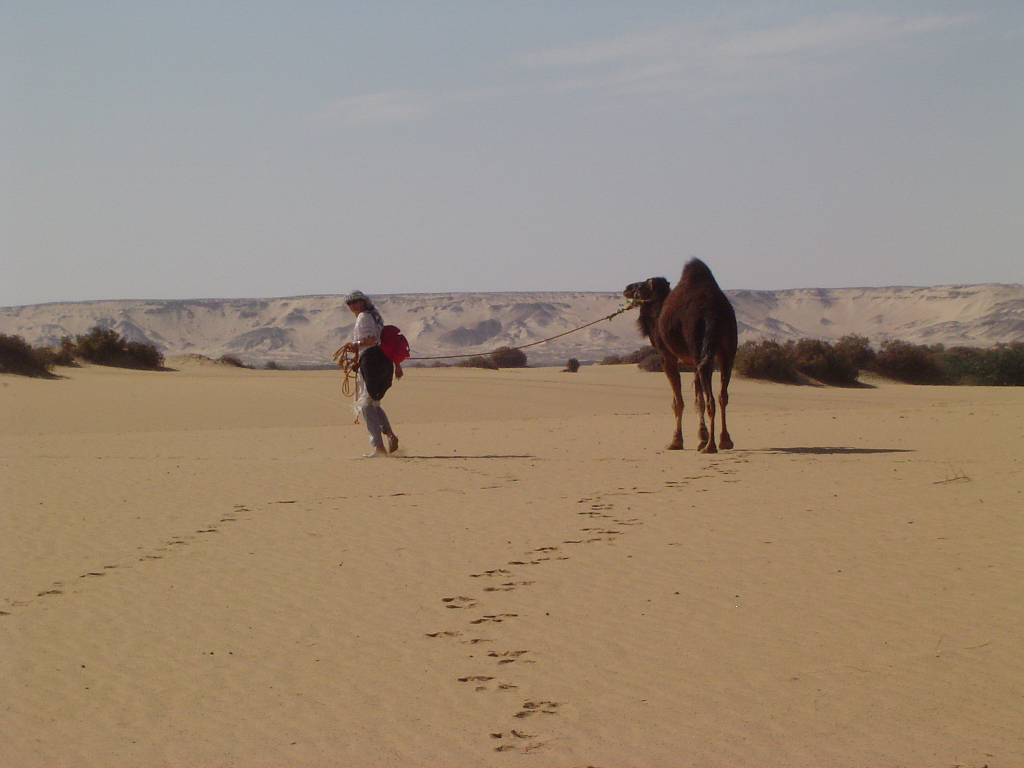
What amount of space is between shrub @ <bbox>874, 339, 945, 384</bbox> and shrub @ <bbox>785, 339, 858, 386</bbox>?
2289mm

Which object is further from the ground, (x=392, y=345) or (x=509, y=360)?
(x=392, y=345)

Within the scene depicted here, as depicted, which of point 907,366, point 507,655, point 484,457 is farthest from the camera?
point 907,366

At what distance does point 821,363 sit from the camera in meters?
30.0

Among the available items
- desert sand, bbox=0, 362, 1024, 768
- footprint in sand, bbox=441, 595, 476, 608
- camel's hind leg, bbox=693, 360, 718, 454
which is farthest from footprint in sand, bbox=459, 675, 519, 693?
camel's hind leg, bbox=693, 360, 718, 454

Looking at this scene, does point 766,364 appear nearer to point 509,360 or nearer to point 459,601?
point 509,360

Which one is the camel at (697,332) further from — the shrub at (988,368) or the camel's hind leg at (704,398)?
the shrub at (988,368)

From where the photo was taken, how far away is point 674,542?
297 inches

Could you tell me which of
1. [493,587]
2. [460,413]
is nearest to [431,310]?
[460,413]

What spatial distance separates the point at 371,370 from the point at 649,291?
14.0 feet

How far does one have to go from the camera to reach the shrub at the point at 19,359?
83.1ft

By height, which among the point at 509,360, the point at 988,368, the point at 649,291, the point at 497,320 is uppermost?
the point at 497,320

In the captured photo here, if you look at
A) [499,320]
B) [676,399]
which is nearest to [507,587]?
[676,399]

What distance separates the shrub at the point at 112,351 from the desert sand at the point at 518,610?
20.8 metres

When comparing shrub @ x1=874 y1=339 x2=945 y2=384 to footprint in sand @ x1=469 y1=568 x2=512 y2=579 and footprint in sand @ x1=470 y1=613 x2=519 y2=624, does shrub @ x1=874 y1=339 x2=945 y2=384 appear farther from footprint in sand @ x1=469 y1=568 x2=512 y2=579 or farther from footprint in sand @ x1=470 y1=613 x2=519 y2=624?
footprint in sand @ x1=470 y1=613 x2=519 y2=624
